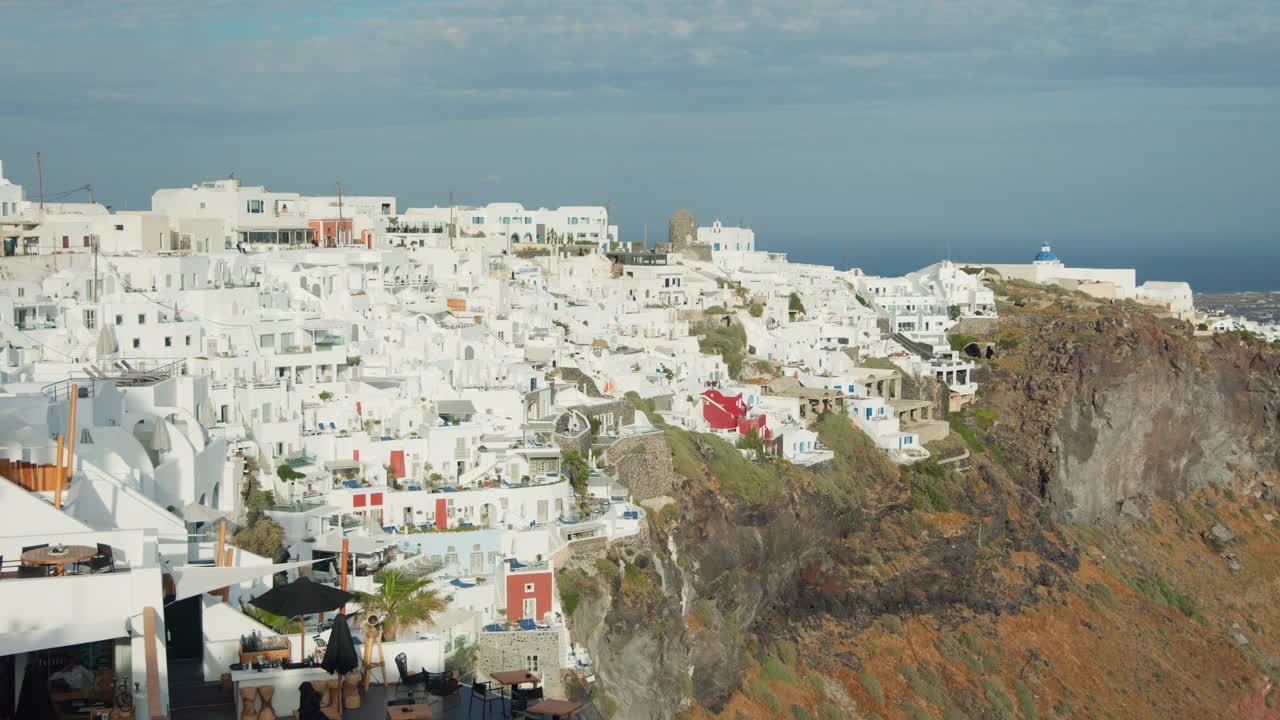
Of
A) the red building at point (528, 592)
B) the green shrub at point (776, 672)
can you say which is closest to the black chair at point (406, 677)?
the red building at point (528, 592)

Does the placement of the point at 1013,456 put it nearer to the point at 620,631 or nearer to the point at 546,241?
the point at 546,241

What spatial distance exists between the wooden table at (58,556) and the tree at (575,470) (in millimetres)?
18119

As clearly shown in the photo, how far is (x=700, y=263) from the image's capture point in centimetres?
7512

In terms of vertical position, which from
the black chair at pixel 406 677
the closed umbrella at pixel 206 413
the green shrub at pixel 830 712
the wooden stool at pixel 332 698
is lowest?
the green shrub at pixel 830 712

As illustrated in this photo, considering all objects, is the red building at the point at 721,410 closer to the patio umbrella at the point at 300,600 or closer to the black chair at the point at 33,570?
the patio umbrella at the point at 300,600

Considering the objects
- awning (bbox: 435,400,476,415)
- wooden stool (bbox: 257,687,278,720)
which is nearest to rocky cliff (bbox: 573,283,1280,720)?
awning (bbox: 435,400,476,415)

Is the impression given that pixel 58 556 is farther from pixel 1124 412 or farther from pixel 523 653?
pixel 1124 412

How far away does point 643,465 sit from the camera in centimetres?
3697

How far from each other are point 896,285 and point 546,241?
1876 centimetres

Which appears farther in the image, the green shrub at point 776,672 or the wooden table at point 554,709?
the green shrub at point 776,672

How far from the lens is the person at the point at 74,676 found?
16.9m

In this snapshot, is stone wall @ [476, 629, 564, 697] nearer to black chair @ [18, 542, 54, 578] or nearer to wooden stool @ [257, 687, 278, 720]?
wooden stool @ [257, 687, 278, 720]

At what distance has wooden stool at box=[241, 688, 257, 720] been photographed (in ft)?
56.5

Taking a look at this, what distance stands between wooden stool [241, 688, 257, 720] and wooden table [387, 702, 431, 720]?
5.21 ft
